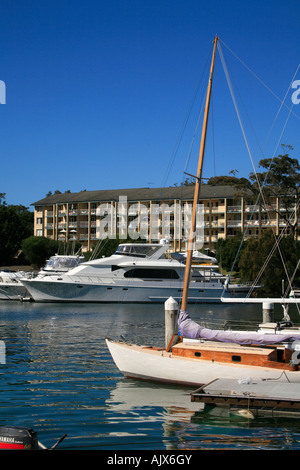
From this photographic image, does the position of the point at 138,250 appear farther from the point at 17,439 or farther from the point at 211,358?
the point at 17,439

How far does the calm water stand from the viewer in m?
10.6

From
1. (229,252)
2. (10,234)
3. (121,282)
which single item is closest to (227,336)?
(121,282)

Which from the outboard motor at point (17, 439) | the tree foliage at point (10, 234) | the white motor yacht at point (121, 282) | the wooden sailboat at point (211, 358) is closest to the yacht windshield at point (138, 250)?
the white motor yacht at point (121, 282)

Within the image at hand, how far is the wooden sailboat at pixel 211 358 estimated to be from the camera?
1439cm

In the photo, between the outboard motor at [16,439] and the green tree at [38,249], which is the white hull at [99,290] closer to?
the green tree at [38,249]

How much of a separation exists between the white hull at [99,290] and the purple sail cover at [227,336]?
92.3 ft

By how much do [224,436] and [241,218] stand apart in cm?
7224

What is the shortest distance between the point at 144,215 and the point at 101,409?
62.8 m

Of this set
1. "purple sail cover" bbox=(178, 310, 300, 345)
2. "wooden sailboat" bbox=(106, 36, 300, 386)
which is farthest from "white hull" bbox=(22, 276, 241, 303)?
"wooden sailboat" bbox=(106, 36, 300, 386)

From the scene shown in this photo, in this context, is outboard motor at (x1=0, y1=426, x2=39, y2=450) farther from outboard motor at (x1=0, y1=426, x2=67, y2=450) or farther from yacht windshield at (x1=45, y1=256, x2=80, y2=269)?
yacht windshield at (x1=45, y1=256, x2=80, y2=269)

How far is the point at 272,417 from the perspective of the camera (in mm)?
12391

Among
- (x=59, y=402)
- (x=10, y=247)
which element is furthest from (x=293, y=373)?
(x=10, y=247)

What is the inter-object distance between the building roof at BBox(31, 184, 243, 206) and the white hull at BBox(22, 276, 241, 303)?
36688mm
